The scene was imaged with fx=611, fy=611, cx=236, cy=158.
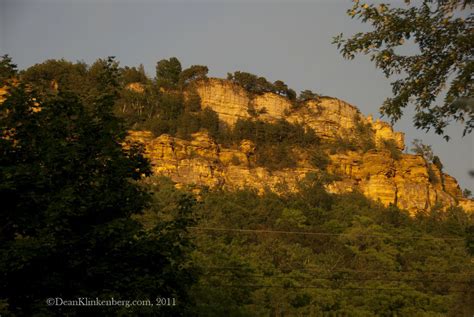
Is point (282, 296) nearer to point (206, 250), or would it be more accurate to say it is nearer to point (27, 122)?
point (206, 250)

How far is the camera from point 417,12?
748cm

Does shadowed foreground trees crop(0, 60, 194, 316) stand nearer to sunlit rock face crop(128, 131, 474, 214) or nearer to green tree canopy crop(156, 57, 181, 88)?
sunlit rock face crop(128, 131, 474, 214)

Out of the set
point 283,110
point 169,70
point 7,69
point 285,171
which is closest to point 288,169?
point 285,171

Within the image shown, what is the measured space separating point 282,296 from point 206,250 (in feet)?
13.4

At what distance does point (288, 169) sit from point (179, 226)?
132 feet

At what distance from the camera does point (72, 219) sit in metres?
9.34

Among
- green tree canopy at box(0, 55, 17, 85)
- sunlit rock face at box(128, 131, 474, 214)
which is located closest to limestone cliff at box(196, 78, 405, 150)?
sunlit rock face at box(128, 131, 474, 214)

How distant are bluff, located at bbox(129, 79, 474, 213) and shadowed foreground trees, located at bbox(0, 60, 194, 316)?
3282 cm

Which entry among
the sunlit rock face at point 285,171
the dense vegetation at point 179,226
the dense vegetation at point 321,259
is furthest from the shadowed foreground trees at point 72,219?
the sunlit rock face at point 285,171

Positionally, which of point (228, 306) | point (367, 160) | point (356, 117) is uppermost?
point (356, 117)

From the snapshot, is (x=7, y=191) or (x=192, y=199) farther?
(x=192, y=199)

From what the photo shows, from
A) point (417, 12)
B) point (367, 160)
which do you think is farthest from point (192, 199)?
point (367, 160)

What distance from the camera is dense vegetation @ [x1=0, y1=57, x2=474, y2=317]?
888 cm

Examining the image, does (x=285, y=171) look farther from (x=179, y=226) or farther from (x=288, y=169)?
(x=179, y=226)
